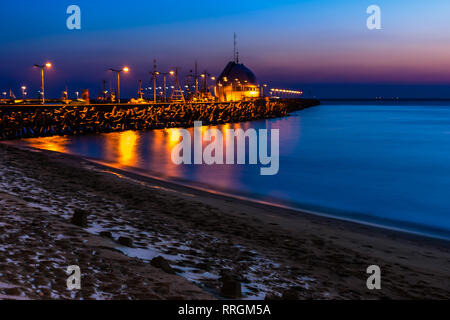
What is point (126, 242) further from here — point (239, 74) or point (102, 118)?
point (239, 74)

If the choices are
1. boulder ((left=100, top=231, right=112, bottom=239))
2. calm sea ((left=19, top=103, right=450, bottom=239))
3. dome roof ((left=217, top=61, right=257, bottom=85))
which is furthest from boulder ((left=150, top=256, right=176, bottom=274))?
dome roof ((left=217, top=61, right=257, bottom=85))

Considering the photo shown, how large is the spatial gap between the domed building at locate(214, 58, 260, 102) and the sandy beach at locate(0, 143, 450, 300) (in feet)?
367

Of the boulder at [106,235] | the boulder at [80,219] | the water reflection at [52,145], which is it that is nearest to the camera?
the boulder at [106,235]

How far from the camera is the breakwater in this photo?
3255cm

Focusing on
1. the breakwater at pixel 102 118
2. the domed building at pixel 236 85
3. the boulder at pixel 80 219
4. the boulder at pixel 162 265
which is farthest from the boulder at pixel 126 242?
the domed building at pixel 236 85

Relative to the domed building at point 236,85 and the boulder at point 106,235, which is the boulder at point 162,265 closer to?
the boulder at point 106,235

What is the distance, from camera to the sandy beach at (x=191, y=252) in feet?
16.9

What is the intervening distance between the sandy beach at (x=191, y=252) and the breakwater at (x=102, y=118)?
77.1ft

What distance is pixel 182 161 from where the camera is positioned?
24.2m

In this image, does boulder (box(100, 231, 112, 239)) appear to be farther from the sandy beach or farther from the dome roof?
the dome roof

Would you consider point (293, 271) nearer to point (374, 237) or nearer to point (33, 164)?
point (374, 237)

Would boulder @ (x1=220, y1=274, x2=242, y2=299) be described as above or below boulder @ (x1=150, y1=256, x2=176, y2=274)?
below
